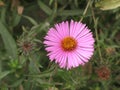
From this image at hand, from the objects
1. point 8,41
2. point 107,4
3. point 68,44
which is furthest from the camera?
point 107,4

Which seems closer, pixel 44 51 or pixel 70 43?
pixel 70 43

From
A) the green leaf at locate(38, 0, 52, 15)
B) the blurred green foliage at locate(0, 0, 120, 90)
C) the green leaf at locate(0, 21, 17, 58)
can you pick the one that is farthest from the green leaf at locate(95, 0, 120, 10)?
the green leaf at locate(0, 21, 17, 58)

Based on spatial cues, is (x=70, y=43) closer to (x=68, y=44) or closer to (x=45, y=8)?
(x=68, y=44)

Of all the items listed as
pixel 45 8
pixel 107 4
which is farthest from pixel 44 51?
pixel 107 4

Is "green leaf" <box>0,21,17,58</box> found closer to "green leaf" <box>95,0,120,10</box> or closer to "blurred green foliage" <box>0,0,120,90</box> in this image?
"blurred green foliage" <box>0,0,120,90</box>

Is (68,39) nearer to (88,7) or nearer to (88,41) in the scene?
(88,41)

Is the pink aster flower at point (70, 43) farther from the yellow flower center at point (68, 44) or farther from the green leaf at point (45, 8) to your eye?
the green leaf at point (45, 8)

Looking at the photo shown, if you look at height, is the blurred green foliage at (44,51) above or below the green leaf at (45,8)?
below

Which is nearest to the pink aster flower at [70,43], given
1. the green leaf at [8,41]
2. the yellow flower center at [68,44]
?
the yellow flower center at [68,44]
